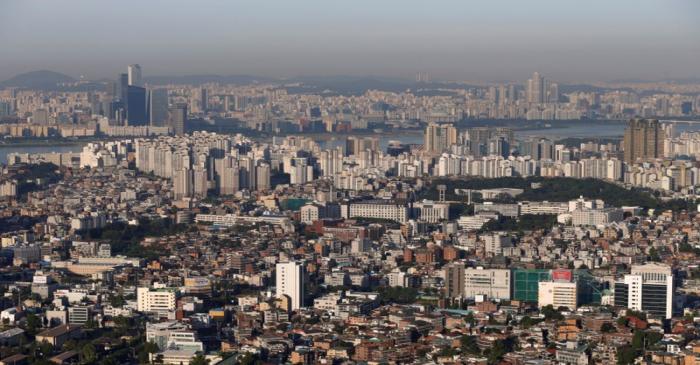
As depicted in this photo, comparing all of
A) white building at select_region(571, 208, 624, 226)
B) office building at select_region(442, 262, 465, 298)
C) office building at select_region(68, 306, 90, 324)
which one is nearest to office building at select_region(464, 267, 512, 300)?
office building at select_region(442, 262, 465, 298)

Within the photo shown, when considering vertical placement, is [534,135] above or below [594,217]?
below

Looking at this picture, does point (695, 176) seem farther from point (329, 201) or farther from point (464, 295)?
point (464, 295)

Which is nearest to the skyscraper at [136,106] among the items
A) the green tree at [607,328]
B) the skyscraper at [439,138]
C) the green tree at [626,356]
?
the skyscraper at [439,138]

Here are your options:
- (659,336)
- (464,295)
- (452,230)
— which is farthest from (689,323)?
(452,230)

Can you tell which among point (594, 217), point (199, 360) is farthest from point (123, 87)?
point (199, 360)

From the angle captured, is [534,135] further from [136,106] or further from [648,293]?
[648,293]
